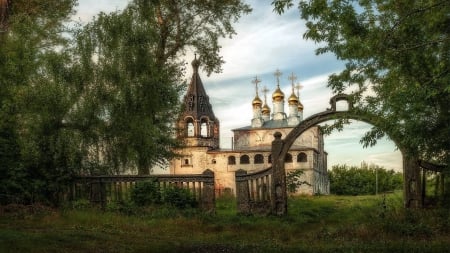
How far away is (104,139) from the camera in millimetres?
17844

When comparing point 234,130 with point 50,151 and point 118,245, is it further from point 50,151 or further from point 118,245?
point 118,245

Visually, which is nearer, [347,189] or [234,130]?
[234,130]

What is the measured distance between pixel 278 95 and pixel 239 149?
7424 mm

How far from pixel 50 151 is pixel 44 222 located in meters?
3.77

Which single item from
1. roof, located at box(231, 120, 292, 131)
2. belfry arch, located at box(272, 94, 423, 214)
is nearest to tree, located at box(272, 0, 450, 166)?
belfry arch, located at box(272, 94, 423, 214)

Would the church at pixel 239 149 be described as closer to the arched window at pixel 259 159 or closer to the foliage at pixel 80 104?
the arched window at pixel 259 159

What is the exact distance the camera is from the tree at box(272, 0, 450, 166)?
35.3 ft

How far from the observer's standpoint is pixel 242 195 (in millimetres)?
15430

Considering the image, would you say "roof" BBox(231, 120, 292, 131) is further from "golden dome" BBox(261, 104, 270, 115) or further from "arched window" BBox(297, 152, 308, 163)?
"arched window" BBox(297, 152, 308, 163)

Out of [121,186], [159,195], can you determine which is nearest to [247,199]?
[159,195]

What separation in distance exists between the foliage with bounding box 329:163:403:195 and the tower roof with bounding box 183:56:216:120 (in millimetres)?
21933

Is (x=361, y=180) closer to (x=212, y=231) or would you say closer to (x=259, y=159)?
(x=259, y=159)

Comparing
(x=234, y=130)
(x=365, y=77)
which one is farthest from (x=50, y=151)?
(x=234, y=130)

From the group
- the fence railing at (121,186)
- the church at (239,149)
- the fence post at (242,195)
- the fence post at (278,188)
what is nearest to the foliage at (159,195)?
the fence railing at (121,186)
